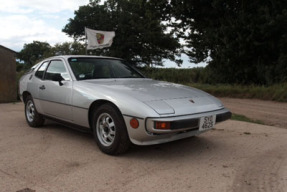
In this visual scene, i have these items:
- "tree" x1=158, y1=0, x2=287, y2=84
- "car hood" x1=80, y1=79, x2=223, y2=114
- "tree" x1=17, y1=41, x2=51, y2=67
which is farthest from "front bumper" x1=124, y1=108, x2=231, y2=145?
"tree" x1=17, y1=41, x2=51, y2=67

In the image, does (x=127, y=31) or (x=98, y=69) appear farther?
(x=127, y=31)

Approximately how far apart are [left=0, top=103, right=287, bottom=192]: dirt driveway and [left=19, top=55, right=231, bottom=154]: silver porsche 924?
32 cm

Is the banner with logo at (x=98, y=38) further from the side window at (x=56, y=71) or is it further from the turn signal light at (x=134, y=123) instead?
the turn signal light at (x=134, y=123)

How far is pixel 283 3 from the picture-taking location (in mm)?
10445

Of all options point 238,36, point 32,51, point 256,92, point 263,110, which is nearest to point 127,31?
point 238,36

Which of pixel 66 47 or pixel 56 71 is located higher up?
pixel 66 47

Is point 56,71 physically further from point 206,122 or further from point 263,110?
point 263,110

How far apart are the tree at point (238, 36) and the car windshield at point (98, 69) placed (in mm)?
7415

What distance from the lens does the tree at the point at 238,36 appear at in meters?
10.6

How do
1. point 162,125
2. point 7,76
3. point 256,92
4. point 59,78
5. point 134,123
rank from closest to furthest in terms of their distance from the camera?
point 162,125, point 134,123, point 59,78, point 256,92, point 7,76

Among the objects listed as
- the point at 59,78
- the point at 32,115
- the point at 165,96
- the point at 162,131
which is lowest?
the point at 32,115

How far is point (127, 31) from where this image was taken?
37.6 meters

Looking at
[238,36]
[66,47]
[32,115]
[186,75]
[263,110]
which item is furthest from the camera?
[66,47]

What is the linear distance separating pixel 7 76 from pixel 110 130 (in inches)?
297
